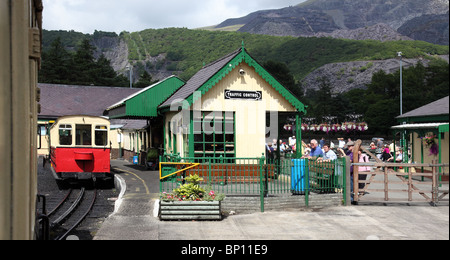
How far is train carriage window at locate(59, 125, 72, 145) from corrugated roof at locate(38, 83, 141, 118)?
2072cm

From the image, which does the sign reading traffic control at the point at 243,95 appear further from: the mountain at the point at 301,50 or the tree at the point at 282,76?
the mountain at the point at 301,50

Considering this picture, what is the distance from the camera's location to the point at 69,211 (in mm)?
13000

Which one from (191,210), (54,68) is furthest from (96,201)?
(54,68)

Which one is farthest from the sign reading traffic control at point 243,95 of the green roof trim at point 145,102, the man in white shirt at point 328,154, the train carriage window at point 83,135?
the train carriage window at point 83,135

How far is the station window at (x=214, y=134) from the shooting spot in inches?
575

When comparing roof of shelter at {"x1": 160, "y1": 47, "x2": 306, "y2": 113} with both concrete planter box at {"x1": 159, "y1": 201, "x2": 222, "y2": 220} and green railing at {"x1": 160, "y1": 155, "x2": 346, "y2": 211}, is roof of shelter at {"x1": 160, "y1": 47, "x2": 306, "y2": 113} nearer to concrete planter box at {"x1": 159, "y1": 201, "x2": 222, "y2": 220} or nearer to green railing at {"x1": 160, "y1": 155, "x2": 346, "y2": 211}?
green railing at {"x1": 160, "y1": 155, "x2": 346, "y2": 211}

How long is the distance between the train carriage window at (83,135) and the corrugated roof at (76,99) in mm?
20728

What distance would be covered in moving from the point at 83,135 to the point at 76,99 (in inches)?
948

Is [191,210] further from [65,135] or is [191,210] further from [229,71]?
[65,135]

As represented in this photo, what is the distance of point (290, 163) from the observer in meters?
11.2

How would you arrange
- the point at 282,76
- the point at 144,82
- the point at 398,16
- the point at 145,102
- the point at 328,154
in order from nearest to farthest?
the point at 398,16, the point at 328,154, the point at 282,76, the point at 145,102, the point at 144,82

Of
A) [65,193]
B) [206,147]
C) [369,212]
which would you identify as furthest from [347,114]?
[65,193]

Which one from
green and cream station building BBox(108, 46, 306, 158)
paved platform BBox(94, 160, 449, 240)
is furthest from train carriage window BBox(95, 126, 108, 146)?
paved platform BBox(94, 160, 449, 240)

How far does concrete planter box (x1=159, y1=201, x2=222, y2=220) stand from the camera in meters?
9.11
